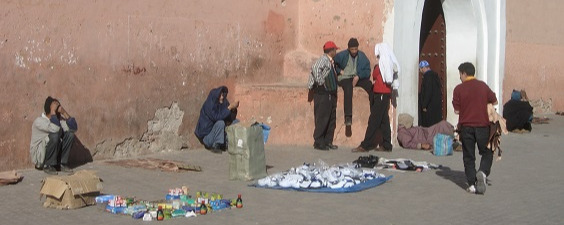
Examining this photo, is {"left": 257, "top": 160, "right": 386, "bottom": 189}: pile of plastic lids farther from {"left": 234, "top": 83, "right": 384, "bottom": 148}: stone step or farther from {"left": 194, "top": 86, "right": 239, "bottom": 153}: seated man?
{"left": 234, "top": 83, "right": 384, "bottom": 148}: stone step

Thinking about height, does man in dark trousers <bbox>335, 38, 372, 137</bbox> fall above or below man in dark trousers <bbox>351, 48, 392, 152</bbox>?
above

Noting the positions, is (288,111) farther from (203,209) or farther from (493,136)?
(203,209)

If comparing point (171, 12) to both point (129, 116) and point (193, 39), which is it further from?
point (129, 116)

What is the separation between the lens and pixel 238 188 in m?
10.1

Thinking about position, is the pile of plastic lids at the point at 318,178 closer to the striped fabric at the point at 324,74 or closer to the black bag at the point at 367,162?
the black bag at the point at 367,162

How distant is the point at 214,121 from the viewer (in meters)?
13.1

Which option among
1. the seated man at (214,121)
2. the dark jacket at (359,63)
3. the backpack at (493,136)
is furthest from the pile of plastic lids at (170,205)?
the dark jacket at (359,63)

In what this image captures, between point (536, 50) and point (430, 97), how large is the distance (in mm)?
6969

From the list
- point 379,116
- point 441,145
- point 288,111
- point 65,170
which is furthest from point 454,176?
point 65,170

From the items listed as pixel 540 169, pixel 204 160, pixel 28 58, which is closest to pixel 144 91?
Result: pixel 204 160

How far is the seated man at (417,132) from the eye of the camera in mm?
13984

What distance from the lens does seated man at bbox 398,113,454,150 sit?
14.0 meters

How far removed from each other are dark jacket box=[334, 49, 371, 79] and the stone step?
9.8 inches

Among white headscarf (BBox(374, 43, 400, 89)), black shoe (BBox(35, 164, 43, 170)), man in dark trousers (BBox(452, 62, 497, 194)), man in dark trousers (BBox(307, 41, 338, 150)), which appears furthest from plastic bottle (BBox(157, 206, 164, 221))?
white headscarf (BBox(374, 43, 400, 89))
